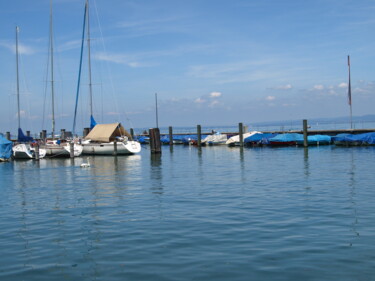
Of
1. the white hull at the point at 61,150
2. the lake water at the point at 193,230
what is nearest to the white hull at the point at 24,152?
the white hull at the point at 61,150

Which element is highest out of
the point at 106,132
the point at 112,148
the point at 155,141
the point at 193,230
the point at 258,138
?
the point at 106,132

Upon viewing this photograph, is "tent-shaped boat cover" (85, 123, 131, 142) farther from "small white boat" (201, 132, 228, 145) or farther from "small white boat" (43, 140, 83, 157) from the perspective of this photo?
"small white boat" (201, 132, 228, 145)

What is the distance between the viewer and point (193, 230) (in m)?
14.7

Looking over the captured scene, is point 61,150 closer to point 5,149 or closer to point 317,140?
point 5,149

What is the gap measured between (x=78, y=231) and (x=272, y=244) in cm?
650

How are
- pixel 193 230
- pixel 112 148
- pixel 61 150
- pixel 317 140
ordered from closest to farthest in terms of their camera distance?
1. pixel 193 230
2. pixel 61 150
3. pixel 112 148
4. pixel 317 140

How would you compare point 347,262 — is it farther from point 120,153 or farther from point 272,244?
point 120,153

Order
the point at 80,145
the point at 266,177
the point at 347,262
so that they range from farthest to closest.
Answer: the point at 80,145
the point at 266,177
the point at 347,262

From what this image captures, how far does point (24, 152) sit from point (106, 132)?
32.8ft

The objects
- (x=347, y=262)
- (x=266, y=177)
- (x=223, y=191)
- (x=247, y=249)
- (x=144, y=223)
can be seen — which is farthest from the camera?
(x=266, y=177)

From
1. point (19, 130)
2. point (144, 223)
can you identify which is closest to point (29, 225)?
point (144, 223)

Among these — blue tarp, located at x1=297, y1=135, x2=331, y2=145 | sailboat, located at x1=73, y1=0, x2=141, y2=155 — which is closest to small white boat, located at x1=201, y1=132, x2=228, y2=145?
blue tarp, located at x1=297, y1=135, x2=331, y2=145

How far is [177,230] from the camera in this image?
582 inches

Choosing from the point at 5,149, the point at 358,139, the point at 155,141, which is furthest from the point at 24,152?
the point at 358,139
